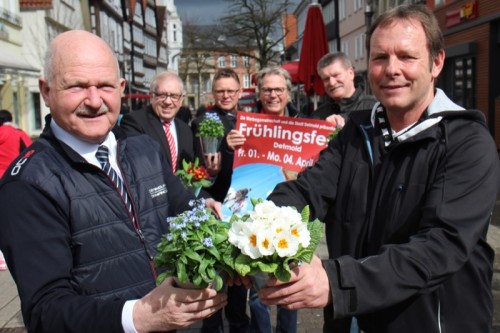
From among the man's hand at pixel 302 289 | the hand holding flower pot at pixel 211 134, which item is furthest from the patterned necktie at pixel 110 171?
the hand holding flower pot at pixel 211 134

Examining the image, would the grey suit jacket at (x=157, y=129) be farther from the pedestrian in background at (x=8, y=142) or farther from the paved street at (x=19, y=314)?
the pedestrian in background at (x=8, y=142)

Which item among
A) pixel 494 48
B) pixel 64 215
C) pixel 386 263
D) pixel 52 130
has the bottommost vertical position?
pixel 386 263

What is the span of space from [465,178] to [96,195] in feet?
4.45

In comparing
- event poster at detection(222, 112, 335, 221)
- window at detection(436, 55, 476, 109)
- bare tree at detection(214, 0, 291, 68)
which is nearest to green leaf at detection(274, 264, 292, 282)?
event poster at detection(222, 112, 335, 221)

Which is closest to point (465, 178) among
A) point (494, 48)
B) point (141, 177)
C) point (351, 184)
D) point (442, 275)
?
point (442, 275)

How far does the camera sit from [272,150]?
169 inches

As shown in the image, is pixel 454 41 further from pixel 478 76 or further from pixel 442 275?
pixel 442 275

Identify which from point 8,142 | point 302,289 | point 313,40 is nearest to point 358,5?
point 313,40

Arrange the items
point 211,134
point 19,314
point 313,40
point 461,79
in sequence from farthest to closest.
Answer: point 461,79, point 313,40, point 19,314, point 211,134

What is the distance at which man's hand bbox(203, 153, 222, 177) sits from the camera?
450 centimetres

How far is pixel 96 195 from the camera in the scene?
2.03 metres

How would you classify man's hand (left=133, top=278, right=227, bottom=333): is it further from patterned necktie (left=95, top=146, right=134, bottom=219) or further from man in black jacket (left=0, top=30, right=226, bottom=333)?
patterned necktie (left=95, top=146, right=134, bottom=219)

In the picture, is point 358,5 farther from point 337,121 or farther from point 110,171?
point 110,171

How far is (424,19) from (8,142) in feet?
23.5
